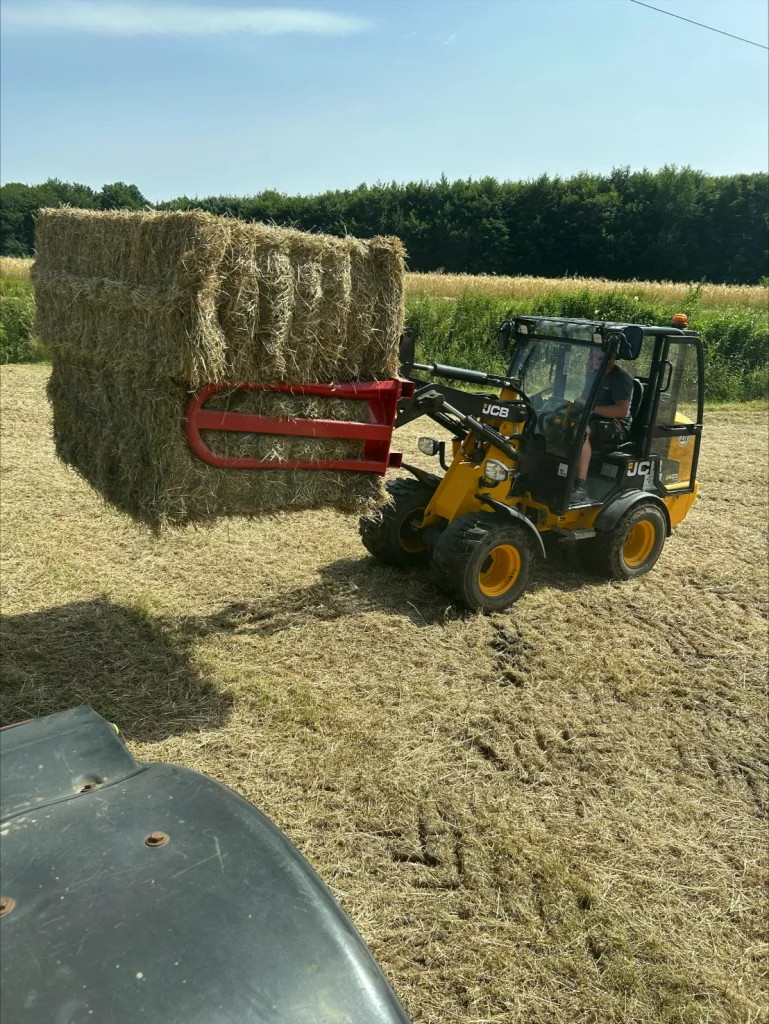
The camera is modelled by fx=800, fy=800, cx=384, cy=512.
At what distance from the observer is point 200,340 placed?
3.69 meters

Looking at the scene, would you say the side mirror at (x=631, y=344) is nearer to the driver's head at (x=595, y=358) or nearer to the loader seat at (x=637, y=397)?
the driver's head at (x=595, y=358)

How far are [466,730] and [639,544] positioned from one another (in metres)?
3.19

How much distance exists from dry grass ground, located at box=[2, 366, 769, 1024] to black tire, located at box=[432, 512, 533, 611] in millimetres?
189

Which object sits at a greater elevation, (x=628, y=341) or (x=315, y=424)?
(x=628, y=341)

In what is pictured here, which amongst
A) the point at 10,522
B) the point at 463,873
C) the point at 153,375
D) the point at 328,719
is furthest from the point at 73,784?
the point at 10,522

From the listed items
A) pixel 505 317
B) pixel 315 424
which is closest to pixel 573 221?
pixel 505 317

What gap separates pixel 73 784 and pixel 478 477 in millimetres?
4839

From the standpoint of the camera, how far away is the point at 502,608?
19.3 ft

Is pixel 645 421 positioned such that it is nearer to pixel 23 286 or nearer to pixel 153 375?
pixel 153 375

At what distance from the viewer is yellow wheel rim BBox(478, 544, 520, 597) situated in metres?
5.89

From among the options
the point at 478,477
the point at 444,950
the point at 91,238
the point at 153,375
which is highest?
the point at 91,238

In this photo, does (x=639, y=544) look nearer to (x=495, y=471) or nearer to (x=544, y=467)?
(x=544, y=467)

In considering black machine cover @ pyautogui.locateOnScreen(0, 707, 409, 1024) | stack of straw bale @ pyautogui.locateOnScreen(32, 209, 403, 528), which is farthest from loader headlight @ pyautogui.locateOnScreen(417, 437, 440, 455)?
black machine cover @ pyautogui.locateOnScreen(0, 707, 409, 1024)

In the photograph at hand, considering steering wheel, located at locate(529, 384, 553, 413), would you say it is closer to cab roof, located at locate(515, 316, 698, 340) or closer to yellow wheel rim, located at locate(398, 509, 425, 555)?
cab roof, located at locate(515, 316, 698, 340)
